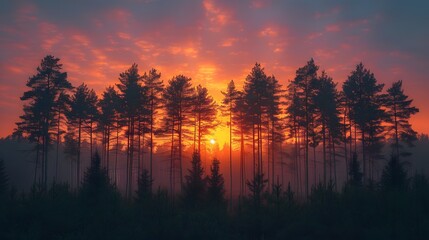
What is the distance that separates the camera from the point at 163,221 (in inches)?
907

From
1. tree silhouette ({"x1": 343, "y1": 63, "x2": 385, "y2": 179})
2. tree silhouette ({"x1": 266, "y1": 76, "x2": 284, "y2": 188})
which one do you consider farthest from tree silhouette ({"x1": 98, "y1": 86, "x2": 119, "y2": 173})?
tree silhouette ({"x1": 343, "y1": 63, "x2": 385, "y2": 179})

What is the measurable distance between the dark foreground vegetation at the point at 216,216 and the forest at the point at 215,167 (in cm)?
7

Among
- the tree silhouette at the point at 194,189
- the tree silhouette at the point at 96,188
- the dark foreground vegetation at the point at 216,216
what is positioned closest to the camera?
the dark foreground vegetation at the point at 216,216

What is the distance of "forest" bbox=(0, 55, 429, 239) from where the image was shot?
2266 centimetres

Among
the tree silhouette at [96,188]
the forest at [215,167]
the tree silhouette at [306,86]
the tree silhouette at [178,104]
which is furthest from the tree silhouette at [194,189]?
the tree silhouette at [306,86]

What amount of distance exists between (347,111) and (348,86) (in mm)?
3582

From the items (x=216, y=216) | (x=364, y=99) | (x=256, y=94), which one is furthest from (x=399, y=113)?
(x=216, y=216)

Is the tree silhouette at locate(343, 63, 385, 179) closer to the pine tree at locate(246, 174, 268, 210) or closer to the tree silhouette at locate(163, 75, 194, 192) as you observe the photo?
the tree silhouette at locate(163, 75, 194, 192)

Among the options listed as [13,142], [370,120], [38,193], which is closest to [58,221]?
[38,193]

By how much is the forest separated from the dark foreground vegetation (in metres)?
0.07

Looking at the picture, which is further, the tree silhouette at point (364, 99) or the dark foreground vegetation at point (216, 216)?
the tree silhouette at point (364, 99)

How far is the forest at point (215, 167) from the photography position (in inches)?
892

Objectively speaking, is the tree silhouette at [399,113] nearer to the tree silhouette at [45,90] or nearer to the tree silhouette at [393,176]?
the tree silhouette at [393,176]

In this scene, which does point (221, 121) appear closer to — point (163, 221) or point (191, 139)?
point (191, 139)
